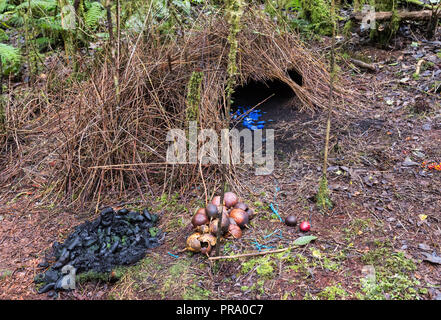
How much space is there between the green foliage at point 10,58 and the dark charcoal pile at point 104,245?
3446mm

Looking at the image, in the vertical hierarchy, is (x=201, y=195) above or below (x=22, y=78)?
below

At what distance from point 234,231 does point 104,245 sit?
100 centimetres

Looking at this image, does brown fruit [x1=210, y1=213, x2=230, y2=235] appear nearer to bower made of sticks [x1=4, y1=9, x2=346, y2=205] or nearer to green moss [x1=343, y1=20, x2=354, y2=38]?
bower made of sticks [x1=4, y1=9, x2=346, y2=205]

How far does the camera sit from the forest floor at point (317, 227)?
232 cm

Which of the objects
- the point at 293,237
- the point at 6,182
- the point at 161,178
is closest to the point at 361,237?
the point at 293,237

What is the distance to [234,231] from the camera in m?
2.68

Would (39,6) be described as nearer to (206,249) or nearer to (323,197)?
(206,249)

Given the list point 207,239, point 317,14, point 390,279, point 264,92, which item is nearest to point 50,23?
point 264,92

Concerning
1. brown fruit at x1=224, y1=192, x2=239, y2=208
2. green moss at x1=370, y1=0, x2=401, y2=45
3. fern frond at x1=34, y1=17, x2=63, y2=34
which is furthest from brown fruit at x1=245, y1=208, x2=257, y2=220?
fern frond at x1=34, y1=17, x2=63, y2=34

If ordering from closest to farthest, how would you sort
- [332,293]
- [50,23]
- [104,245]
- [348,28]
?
1. [332,293]
2. [104,245]
3. [50,23]
4. [348,28]

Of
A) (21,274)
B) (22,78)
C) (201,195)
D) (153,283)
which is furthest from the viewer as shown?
(22,78)

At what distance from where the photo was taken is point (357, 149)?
11.9 feet

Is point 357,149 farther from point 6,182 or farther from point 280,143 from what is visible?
point 6,182
